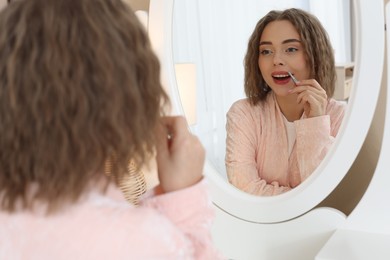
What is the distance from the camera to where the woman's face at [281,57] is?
0.67 m

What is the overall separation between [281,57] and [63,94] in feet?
1.32

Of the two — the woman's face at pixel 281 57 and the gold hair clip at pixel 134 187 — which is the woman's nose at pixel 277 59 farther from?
the gold hair clip at pixel 134 187

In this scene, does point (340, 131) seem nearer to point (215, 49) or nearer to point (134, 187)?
point (215, 49)

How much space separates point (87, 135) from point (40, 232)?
0.31ft

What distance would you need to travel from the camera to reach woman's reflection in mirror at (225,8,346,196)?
2.12 ft

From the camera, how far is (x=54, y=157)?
1.25 ft

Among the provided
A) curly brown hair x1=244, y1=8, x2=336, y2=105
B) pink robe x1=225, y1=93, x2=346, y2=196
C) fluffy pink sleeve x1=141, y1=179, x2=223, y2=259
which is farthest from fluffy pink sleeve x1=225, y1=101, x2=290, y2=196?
fluffy pink sleeve x1=141, y1=179, x2=223, y2=259

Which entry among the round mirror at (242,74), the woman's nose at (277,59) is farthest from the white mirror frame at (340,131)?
the woman's nose at (277,59)

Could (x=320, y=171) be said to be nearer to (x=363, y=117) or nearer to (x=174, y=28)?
(x=363, y=117)

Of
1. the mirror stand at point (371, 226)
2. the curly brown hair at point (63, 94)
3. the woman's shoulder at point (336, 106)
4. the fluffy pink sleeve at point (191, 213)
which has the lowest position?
the mirror stand at point (371, 226)

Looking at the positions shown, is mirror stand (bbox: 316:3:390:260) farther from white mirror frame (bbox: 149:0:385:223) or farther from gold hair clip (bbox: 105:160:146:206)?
gold hair clip (bbox: 105:160:146:206)

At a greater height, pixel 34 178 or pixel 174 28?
pixel 174 28

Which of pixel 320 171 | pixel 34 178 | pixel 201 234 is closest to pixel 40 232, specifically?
pixel 34 178

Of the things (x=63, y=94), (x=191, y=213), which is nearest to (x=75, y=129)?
(x=63, y=94)
